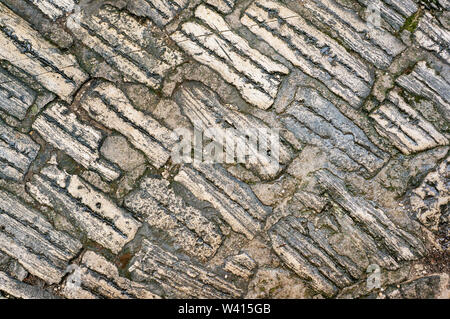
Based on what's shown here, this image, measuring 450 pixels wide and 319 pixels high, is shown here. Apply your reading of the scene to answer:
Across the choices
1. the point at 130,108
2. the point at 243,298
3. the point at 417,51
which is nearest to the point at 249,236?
the point at 243,298

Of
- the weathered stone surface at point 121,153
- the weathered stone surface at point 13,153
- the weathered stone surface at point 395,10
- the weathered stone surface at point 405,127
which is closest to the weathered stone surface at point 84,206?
the weathered stone surface at point 13,153

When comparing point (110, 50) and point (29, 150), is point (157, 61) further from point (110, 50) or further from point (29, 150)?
point (29, 150)

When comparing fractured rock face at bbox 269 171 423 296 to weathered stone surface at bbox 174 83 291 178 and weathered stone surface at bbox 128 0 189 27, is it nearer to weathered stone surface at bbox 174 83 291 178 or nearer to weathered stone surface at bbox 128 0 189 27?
weathered stone surface at bbox 174 83 291 178

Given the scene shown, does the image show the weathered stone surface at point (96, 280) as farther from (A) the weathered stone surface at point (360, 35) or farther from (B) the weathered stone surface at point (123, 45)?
(A) the weathered stone surface at point (360, 35)

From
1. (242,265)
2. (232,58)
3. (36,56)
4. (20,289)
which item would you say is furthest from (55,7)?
(242,265)

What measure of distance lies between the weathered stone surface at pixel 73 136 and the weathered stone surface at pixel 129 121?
0.13 meters

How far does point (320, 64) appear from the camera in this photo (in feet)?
10.0

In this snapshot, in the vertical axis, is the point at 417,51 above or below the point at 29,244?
above

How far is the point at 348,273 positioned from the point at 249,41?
1.86 m

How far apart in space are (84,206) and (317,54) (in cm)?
204

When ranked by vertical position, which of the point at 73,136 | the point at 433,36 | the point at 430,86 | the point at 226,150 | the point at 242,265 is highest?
the point at 433,36

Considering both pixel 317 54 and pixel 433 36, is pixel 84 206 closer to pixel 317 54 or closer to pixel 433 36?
pixel 317 54

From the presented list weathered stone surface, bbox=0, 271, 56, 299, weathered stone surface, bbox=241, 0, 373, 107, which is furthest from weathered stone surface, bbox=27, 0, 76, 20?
weathered stone surface, bbox=0, 271, 56, 299

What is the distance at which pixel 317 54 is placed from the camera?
3045mm
